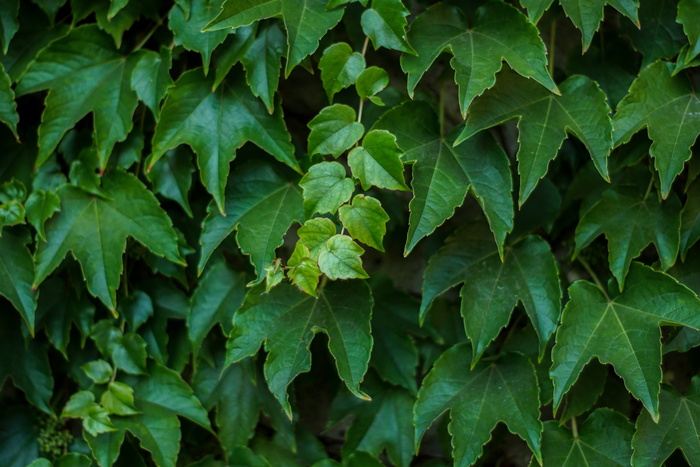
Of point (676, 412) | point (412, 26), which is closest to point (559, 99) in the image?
point (412, 26)

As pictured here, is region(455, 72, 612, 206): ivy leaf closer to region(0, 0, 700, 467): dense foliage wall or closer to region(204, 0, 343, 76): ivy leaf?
region(0, 0, 700, 467): dense foliage wall

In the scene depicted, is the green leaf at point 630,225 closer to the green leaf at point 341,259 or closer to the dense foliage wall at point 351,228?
the dense foliage wall at point 351,228

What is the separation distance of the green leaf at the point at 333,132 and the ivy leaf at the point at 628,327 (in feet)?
1.49

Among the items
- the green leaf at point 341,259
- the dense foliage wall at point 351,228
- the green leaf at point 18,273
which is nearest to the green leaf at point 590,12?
the dense foliage wall at point 351,228

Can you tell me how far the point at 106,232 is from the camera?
4.43 ft

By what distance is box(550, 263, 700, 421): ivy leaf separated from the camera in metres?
1.12

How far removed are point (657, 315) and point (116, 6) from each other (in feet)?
3.50

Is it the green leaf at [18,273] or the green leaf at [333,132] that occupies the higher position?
the green leaf at [333,132]

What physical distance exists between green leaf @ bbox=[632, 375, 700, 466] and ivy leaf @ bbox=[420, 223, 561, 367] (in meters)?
0.22

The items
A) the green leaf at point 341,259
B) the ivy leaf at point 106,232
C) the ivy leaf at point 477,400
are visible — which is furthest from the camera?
the ivy leaf at point 106,232

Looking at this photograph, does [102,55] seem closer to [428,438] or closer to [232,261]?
[232,261]

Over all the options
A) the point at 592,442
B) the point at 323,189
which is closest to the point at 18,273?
the point at 323,189

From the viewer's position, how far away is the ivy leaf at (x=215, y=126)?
127 cm

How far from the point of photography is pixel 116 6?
1.29 meters
